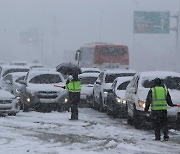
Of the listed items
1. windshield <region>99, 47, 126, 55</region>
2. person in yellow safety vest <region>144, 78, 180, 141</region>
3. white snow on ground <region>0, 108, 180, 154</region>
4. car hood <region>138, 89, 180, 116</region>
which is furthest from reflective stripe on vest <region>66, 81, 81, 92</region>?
windshield <region>99, 47, 126, 55</region>

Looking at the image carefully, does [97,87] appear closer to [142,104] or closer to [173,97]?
[142,104]

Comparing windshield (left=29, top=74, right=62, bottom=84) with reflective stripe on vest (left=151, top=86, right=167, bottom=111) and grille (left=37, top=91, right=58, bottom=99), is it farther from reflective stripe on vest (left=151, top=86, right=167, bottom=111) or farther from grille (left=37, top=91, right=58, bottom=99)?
reflective stripe on vest (left=151, top=86, right=167, bottom=111)

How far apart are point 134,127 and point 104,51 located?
26.0 metres

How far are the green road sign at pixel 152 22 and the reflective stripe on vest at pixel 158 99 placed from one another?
39449mm

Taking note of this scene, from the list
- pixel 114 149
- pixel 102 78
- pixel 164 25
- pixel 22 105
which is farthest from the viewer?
pixel 164 25

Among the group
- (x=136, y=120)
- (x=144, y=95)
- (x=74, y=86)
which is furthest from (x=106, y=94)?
(x=144, y=95)

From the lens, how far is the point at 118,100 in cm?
1897

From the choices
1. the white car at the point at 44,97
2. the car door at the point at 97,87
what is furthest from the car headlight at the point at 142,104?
the car door at the point at 97,87

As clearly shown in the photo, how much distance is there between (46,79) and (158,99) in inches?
363

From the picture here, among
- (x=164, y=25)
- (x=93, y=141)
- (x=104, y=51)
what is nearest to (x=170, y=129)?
(x=93, y=141)

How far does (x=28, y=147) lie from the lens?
11172mm

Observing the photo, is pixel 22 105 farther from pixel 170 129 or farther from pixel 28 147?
pixel 28 147

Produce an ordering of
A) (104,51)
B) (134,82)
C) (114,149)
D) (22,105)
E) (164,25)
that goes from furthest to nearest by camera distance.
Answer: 1. (164,25)
2. (104,51)
3. (22,105)
4. (134,82)
5. (114,149)

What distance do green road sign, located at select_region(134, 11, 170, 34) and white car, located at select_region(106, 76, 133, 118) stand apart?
32.7 m
